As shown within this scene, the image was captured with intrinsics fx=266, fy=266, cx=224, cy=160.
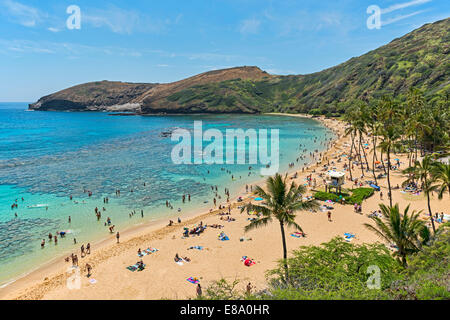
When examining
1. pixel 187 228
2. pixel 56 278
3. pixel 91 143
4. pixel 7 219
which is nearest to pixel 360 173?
pixel 187 228

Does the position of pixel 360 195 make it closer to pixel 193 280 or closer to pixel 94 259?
pixel 193 280

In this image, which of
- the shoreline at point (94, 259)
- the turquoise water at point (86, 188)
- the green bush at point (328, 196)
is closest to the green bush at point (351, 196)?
the green bush at point (328, 196)

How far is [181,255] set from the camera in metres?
25.8

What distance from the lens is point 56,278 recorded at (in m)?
23.0

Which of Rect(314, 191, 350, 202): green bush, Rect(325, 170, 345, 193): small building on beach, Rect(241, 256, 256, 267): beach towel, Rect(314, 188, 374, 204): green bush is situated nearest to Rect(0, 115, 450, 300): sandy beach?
Rect(241, 256, 256, 267): beach towel

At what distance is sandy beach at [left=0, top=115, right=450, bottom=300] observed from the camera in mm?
20969

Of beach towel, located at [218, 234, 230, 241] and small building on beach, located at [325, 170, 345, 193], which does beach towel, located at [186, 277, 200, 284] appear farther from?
small building on beach, located at [325, 170, 345, 193]

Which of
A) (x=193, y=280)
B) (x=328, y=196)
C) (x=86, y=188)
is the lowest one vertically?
(x=193, y=280)

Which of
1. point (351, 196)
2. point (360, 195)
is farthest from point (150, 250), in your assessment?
point (360, 195)

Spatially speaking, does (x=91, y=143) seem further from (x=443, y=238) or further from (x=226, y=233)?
(x=443, y=238)

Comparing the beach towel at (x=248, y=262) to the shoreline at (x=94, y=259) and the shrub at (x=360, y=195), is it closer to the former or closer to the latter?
the shoreline at (x=94, y=259)

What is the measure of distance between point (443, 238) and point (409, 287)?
7.68 meters

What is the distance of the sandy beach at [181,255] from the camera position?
21.0 metres

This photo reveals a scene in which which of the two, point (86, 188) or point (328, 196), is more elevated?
point (328, 196)
